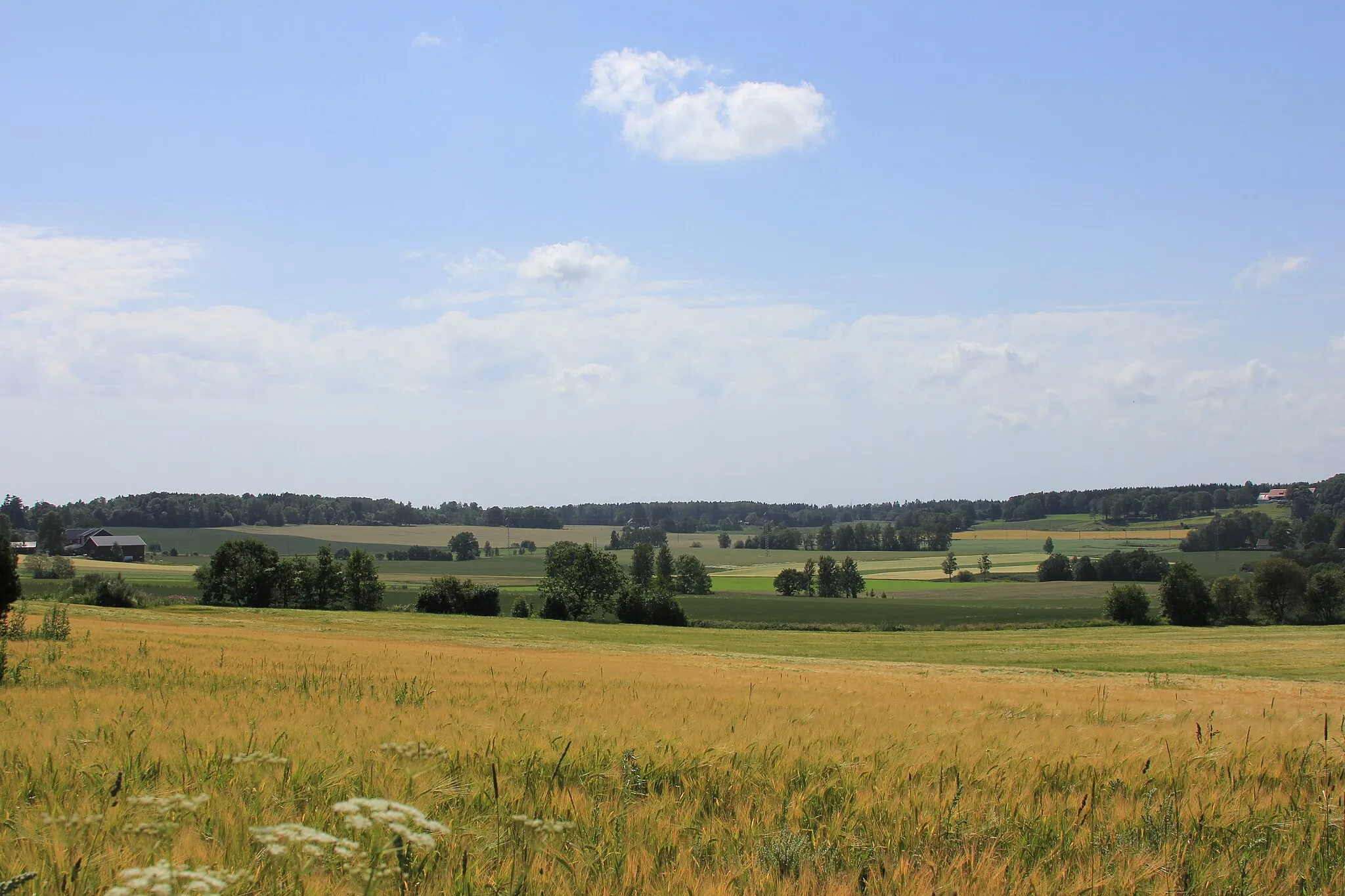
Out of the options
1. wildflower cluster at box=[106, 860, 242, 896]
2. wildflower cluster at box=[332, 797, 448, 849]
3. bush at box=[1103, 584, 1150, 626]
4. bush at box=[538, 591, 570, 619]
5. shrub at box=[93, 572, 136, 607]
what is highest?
wildflower cluster at box=[332, 797, 448, 849]

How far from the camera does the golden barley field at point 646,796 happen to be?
394 cm

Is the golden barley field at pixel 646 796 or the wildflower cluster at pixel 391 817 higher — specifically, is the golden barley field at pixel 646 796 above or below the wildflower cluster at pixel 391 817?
below

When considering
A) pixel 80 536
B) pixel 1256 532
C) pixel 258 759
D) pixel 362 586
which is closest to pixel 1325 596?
pixel 1256 532

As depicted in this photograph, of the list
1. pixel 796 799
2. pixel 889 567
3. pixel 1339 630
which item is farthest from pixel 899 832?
pixel 889 567

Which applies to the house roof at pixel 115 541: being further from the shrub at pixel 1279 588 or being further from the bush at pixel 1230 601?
the shrub at pixel 1279 588

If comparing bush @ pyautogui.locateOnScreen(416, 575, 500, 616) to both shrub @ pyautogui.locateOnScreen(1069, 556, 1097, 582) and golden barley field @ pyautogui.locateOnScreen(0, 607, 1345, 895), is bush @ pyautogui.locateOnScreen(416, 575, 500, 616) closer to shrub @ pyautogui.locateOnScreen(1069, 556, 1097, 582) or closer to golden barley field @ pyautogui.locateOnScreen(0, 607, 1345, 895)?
shrub @ pyautogui.locateOnScreen(1069, 556, 1097, 582)

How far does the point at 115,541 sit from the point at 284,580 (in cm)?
6938

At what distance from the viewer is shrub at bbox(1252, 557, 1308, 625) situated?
276ft

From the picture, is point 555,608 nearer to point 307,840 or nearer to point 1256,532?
point 307,840

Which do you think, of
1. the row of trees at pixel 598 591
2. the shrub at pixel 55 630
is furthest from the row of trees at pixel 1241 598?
the shrub at pixel 55 630

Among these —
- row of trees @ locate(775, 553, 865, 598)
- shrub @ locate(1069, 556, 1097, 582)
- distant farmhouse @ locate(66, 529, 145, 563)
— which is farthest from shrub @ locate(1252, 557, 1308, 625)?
distant farmhouse @ locate(66, 529, 145, 563)

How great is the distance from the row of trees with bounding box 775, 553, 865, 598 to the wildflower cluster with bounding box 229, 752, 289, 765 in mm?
117736

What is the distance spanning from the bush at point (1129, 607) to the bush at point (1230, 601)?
6.71 metres

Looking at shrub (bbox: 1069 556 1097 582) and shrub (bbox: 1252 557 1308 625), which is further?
shrub (bbox: 1069 556 1097 582)
